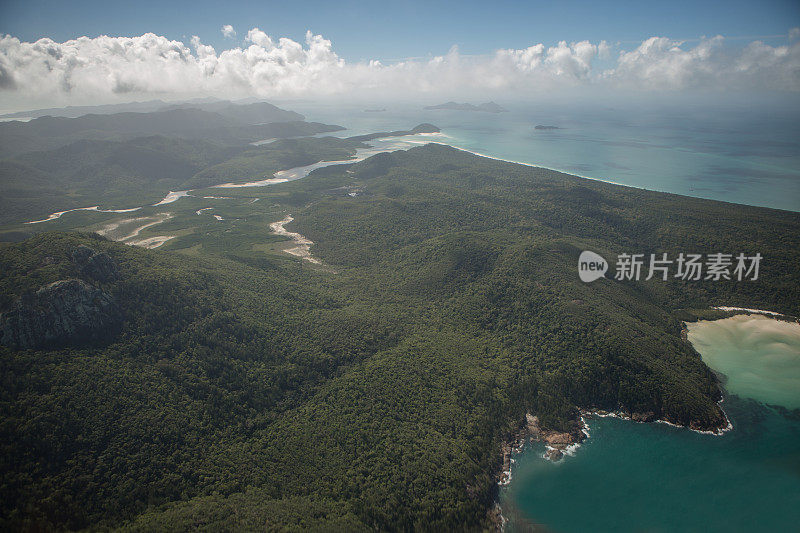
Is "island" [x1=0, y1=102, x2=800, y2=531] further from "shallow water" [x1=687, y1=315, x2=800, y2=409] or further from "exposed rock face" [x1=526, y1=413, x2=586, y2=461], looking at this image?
"shallow water" [x1=687, y1=315, x2=800, y2=409]

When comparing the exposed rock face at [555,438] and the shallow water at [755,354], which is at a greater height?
the shallow water at [755,354]

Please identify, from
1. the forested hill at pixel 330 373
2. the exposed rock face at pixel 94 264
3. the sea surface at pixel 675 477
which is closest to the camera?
the forested hill at pixel 330 373

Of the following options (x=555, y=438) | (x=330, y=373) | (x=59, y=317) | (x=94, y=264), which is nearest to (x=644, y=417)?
(x=555, y=438)

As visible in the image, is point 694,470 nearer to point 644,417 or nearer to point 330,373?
point 644,417

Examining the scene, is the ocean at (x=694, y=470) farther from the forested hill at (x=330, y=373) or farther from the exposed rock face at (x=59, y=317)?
the exposed rock face at (x=59, y=317)

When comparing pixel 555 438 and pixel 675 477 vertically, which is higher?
pixel 555 438

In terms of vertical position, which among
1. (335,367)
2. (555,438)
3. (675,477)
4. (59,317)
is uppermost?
(59,317)

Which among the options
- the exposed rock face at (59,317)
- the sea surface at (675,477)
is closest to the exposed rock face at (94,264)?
the exposed rock face at (59,317)

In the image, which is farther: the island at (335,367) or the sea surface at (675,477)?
the sea surface at (675,477)
